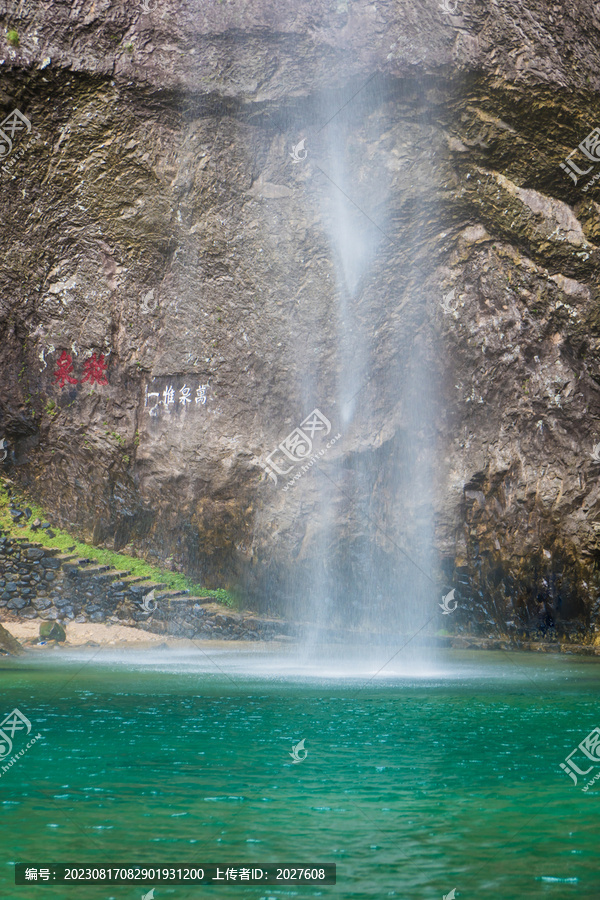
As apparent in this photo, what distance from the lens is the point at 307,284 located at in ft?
66.7

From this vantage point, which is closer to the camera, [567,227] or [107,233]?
[567,227]

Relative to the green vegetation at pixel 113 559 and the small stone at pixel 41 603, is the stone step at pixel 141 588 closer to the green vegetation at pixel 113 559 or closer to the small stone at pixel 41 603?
the green vegetation at pixel 113 559

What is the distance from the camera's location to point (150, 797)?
5.28 m

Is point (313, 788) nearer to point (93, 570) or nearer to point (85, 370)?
point (93, 570)

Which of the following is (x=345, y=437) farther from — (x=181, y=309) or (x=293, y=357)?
(x=181, y=309)

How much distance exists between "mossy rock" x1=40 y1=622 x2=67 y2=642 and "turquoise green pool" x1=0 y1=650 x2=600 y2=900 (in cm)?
681

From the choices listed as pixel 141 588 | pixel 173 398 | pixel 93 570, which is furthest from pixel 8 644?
pixel 173 398

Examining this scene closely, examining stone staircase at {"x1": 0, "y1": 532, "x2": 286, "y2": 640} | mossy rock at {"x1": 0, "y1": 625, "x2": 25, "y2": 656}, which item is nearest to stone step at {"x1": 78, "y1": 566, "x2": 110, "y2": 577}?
stone staircase at {"x1": 0, "y1": 532, "x2": 286, "y2": 640}

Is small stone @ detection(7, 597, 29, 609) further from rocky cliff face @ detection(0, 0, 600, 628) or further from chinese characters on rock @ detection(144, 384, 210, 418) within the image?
chinese characters on rock @ detection(144, 384, 210, 418)

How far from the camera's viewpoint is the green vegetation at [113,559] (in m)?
19.8

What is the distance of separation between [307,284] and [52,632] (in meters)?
10.5

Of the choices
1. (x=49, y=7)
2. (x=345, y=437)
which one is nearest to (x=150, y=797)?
(x=345, y=437)

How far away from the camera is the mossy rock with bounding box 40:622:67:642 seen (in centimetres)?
1695

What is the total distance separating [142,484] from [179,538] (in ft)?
6.02
